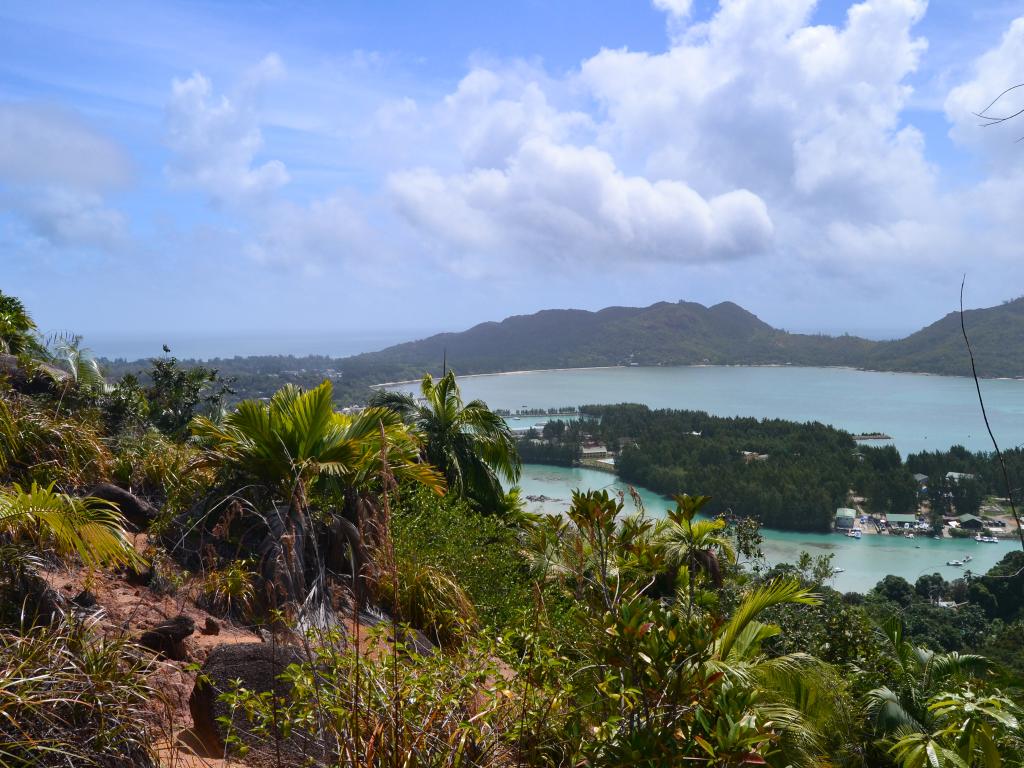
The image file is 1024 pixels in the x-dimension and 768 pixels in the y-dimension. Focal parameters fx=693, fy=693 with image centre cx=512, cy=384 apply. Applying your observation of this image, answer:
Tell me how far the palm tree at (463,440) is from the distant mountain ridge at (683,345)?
248ft

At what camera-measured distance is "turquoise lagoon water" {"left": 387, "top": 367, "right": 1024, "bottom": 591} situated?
3559cm

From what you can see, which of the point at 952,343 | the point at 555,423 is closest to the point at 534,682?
the point at 555,423

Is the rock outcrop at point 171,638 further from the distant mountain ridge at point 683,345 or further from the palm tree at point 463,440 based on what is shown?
the distant mountain ridge at point 683,345

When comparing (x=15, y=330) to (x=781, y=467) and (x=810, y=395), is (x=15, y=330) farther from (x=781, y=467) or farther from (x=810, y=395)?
(x=810, y=395)

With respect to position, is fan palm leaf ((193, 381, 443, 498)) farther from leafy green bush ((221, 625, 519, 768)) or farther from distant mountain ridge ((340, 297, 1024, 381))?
distant mountain ridge ((340, 297, 1024, 381))

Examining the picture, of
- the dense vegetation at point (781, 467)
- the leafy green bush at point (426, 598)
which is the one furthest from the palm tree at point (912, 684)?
the dense vegetation at point (781, 467)

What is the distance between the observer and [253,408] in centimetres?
421

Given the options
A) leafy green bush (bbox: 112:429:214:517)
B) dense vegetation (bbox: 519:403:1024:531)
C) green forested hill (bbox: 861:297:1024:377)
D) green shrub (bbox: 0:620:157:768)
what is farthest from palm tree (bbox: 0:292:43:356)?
green forested hill (bbox: 861:297:1024:377)

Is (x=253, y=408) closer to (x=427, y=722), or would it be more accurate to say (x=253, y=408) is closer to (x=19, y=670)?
(x=19, y=670)

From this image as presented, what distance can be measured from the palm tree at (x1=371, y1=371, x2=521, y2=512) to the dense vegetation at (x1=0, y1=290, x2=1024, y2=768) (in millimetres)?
33

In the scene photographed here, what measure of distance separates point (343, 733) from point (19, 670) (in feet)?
3.01

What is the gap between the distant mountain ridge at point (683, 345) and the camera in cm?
9550

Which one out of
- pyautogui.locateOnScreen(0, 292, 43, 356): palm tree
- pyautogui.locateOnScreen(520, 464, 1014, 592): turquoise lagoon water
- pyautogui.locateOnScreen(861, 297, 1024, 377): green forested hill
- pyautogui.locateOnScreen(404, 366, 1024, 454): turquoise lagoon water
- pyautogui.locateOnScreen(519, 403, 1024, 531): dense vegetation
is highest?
pyautogui.locateOnScreen(861, 297, 1024, 377): green forested hill

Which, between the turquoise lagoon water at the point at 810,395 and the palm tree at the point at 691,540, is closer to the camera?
the palm tree at the point at 691,540
